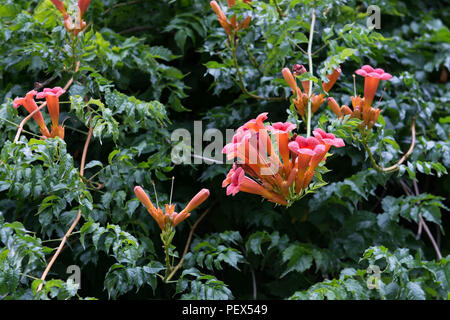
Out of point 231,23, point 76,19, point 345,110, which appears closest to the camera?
point 345,110

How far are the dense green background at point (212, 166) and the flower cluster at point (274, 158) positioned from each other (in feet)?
1.51

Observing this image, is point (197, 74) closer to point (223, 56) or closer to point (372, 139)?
point (223, 56)

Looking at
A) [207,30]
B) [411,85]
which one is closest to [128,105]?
[207,30]

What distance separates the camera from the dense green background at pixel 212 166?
9.17 ft

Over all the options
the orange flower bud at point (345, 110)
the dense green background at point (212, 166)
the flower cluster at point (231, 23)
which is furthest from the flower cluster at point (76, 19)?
the orange flower bud at point (345, 110)

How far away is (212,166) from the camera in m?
3.57

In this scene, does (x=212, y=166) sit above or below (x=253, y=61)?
below

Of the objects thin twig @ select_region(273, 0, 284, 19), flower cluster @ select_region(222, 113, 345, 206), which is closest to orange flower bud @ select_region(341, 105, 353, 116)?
flower cluster @ select_region(222, 113, 345, 206)

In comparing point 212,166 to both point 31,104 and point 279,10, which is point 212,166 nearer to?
point 279,10

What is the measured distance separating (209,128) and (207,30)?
79cm

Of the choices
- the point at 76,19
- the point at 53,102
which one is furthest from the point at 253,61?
the point at 53,102

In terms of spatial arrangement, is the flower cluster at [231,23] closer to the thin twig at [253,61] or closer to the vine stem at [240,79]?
the vine stem at [240,79]

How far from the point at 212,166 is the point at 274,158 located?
1316 mm

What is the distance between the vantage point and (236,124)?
146 inches
